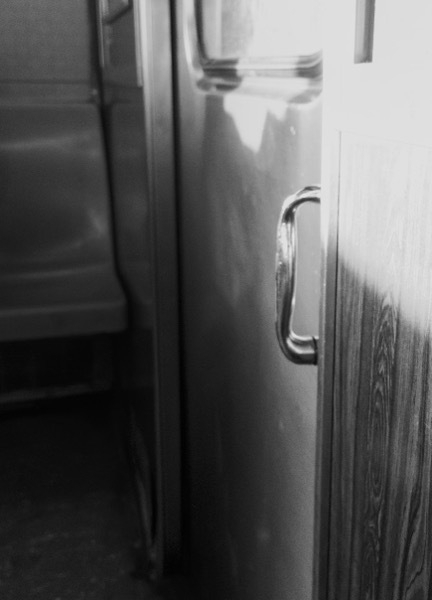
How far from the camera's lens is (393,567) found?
60 cm

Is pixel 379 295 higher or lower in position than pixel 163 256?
higher

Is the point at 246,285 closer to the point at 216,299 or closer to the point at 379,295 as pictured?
the point at 216,299

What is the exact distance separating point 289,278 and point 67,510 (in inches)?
70.0

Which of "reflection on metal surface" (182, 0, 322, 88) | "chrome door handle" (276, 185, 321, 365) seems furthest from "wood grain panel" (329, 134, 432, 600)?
"reflection on metal surface" (182, 0, 322, 88)

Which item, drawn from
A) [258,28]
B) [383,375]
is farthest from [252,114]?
[383,375]

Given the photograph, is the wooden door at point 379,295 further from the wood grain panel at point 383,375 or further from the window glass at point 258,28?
the window glass at point 258,28

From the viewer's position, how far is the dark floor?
2000mm

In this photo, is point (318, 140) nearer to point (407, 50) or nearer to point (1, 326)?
point (407, 50)

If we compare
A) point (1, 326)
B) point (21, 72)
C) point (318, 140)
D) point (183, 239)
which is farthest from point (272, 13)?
point (21, 72)

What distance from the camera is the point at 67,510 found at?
7.69 feet

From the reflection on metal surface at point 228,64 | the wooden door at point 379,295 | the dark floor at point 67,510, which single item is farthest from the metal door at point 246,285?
the dark floor at point 67,510

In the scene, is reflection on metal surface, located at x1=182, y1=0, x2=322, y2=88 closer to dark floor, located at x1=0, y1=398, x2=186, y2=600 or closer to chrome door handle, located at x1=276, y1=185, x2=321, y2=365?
chrome door handle, located at x1=276, y1=185, x2=321, y2=365

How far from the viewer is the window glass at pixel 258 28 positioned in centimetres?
85

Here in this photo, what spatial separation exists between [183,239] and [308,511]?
2.70 feet
